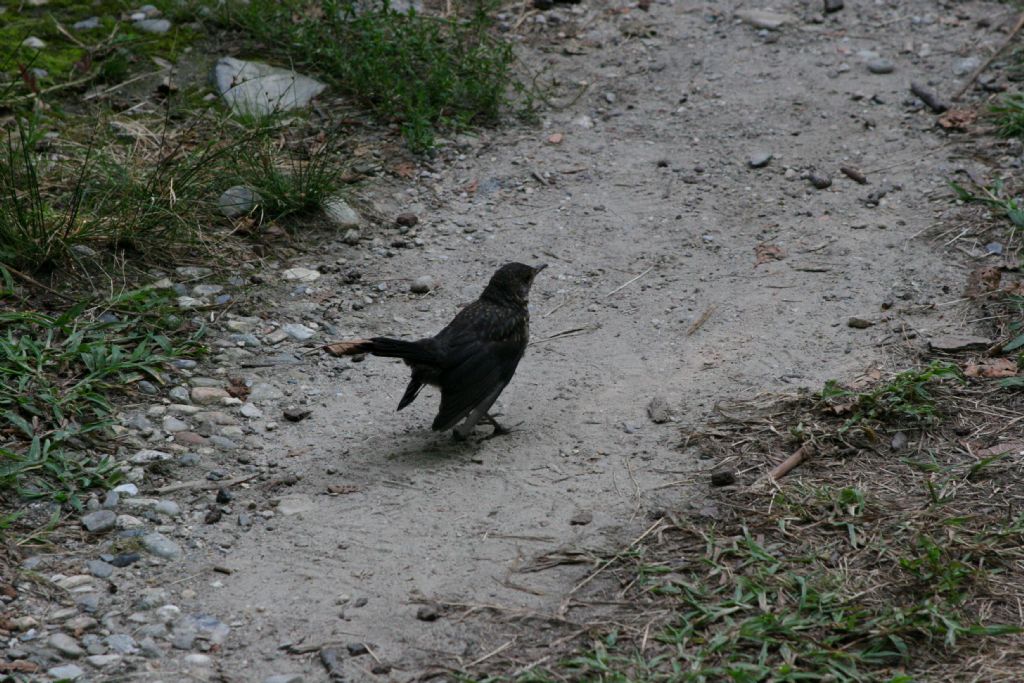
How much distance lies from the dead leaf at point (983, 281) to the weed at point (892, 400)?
0.99 m

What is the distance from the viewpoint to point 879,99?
336 inches

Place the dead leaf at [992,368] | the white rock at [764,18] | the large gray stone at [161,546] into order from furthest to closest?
the white rock at [764,18] → the dead leaf at [992,368] → the large gray stone at [161,546]

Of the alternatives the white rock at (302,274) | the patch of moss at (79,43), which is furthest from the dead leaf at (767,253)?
the patch of moss at (79,43)

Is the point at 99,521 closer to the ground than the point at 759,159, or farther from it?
closer to the ground

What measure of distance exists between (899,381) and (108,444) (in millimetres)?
3837

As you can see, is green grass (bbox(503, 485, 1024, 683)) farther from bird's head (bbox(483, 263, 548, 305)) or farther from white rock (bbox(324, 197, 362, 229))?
white rock (bbox(324, 197, 362, 229))

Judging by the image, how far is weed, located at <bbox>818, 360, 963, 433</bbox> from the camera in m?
5.21

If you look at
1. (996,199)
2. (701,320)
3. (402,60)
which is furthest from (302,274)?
(996,199)

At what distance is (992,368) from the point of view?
5504 mm

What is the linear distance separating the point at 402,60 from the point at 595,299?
2805 mm

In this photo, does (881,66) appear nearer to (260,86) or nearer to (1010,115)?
(1010,115)

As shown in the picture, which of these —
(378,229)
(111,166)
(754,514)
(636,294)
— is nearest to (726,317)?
(636,294)

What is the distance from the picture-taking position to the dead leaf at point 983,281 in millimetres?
6211

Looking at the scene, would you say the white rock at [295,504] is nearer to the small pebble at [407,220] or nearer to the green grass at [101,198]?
the green grass at [101,198]
